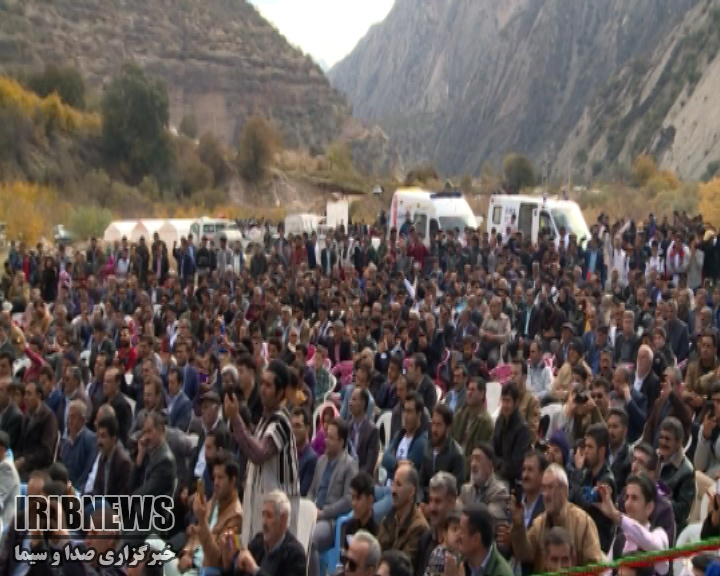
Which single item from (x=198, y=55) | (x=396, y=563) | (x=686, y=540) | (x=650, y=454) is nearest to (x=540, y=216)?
(x=650, y=454)

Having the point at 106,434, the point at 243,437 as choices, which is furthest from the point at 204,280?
the point at 243,437

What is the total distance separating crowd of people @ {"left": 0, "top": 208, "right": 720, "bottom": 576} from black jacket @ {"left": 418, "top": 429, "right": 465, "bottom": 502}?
12 mm

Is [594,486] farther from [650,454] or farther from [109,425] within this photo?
[109,425]

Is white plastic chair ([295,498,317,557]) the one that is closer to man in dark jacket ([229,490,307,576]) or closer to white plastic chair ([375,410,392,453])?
man in dark jacket ([229,490,307,576])

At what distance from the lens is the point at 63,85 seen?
227ft

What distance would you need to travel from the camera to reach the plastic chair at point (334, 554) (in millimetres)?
7434

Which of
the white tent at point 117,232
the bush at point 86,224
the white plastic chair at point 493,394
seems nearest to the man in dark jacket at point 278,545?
the white plastic chair at point 493,394

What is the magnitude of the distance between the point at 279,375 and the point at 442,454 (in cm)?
185

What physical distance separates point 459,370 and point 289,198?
60.6 meters

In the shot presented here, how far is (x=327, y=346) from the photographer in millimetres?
13352

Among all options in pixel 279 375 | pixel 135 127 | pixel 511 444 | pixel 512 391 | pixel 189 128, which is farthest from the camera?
pixel 189 128

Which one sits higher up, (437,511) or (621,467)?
(437,511)

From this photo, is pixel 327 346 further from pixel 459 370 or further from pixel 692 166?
pixel 692 166

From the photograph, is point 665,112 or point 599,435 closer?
point 599,435
